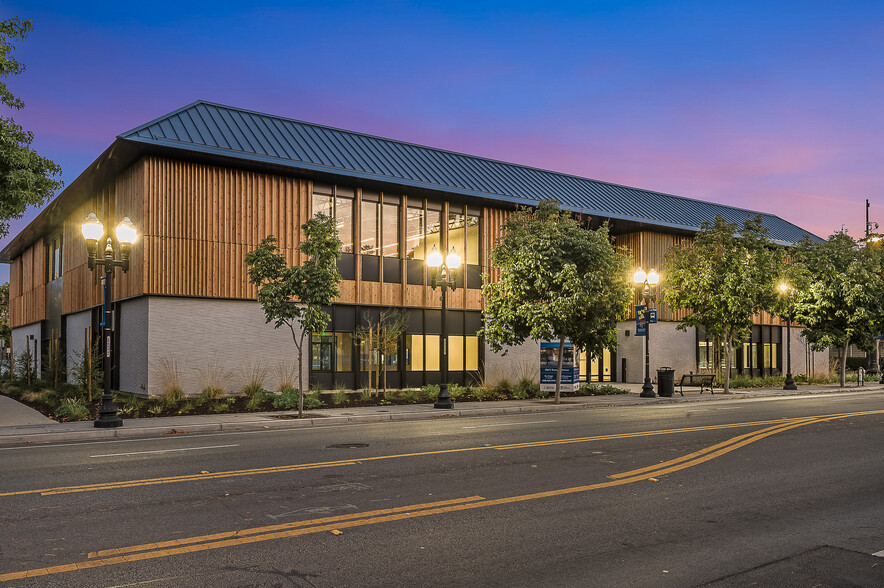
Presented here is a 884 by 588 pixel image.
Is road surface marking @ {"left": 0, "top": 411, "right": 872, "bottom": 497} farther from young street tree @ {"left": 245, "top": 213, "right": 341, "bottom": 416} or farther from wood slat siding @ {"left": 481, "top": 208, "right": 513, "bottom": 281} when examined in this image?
wood slat siding @ {"left": 481, "top": 208, "right": 513, "bottom": 281}

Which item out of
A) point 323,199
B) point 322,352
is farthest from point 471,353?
point 323,199

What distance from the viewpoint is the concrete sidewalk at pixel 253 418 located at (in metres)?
15.4

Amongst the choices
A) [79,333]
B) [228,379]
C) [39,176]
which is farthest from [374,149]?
[79,333]

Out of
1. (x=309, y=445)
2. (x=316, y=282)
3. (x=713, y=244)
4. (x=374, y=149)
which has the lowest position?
(x=309, y=445)

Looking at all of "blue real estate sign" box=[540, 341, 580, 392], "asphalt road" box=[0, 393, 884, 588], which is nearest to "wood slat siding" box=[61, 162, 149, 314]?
"asphalt road" box=[0, 393, 884, 588]

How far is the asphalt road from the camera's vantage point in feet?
18.8

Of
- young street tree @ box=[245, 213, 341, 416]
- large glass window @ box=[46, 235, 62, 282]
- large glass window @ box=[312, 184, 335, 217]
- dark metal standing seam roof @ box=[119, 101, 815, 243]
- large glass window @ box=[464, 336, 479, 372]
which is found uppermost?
dark metal standing seam roof @ box=[119, 101, 815, 243]

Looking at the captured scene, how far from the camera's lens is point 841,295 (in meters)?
35.4

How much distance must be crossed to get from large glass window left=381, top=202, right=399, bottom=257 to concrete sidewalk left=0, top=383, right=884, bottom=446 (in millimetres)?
7881

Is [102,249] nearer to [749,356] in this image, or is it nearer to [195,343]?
[195,343]

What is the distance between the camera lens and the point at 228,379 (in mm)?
24578

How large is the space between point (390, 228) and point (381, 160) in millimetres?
2837

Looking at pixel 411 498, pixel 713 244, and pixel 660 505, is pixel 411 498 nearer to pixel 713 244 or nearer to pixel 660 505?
pixel 660 505

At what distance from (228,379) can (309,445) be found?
12.2m
